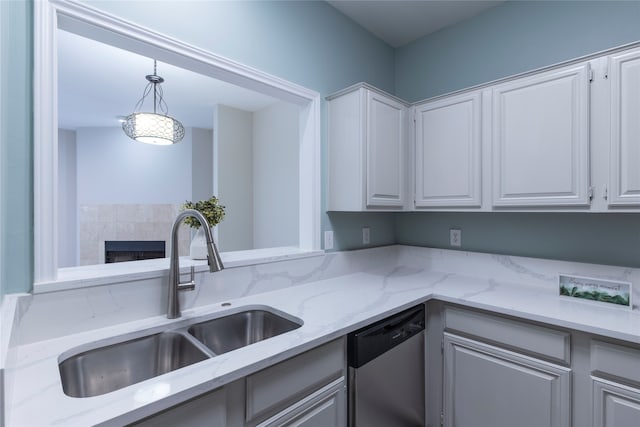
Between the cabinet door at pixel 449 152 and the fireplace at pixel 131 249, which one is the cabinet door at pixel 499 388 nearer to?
the cabinet door at pixel 449 152

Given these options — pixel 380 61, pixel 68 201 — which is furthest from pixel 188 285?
pixel 68 201

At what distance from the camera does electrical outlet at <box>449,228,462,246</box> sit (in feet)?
7.09

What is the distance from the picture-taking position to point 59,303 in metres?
1.06

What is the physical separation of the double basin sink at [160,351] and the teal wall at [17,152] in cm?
32

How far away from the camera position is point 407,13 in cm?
209

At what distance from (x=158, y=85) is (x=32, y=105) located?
245 cm

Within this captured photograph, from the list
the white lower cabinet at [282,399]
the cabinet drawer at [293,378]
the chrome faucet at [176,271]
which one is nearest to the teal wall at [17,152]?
the chrome faucet at [176,271]

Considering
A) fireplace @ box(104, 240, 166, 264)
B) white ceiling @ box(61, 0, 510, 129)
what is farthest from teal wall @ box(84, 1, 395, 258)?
fireplace @ box(104, 240, 166, 264)

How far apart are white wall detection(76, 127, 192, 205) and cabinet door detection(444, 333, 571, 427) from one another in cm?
424

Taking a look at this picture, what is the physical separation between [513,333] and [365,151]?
3.75 feet

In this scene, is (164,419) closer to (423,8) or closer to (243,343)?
(243,343)

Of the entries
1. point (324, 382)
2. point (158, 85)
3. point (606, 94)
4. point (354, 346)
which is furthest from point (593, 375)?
point (158, 85)

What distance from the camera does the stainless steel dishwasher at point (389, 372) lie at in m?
1.24

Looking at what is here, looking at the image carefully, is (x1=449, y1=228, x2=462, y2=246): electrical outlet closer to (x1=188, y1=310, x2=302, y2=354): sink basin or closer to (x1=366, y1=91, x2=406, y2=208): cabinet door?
(x1=366, y1=91, x2=406, y2=208): cabinet door
